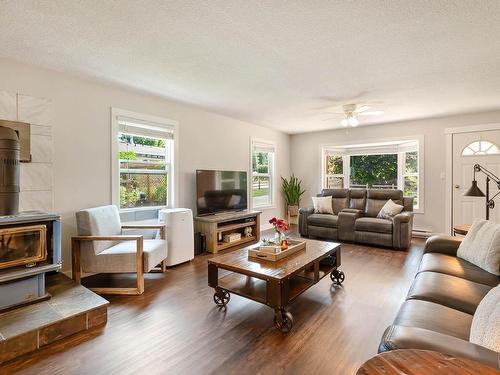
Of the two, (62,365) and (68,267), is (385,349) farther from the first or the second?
(68,267)

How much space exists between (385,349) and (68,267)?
11.0 feet

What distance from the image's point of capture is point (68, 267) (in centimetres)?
311

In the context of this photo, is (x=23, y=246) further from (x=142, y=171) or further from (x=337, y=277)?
(x=337, y=277)

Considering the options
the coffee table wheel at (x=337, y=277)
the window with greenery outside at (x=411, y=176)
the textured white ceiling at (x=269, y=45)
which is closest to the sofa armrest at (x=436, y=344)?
the coffee table wheel at (x=337, y=277)

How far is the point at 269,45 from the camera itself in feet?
7.91

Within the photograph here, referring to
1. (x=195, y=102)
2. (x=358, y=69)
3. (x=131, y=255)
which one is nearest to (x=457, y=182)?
(x=358, y=69)

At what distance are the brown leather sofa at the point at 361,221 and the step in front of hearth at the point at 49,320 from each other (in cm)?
397

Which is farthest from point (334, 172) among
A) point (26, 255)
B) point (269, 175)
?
point (26, 255)

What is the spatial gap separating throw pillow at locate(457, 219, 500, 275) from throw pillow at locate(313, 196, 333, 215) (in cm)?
291

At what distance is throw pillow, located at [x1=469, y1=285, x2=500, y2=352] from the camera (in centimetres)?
103

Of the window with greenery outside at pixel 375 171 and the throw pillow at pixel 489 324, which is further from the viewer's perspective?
the window with greenery outside at pixel 375 171

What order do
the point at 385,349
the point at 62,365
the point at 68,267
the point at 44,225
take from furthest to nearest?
1. the point at 68,267
2. the point at 44,225
3. the point at 62,365
4. the point at 385,349

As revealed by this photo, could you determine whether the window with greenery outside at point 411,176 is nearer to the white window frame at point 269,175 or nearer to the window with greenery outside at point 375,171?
the window with greenery outside at point 375,171

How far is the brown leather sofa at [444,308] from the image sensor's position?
1.04 metres
